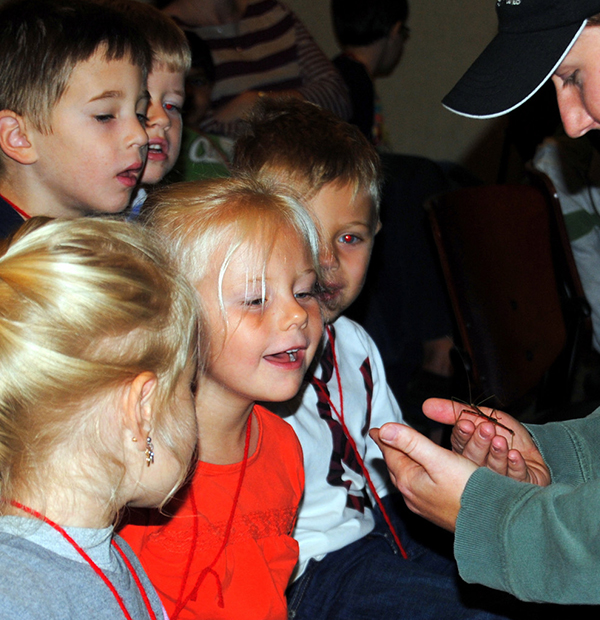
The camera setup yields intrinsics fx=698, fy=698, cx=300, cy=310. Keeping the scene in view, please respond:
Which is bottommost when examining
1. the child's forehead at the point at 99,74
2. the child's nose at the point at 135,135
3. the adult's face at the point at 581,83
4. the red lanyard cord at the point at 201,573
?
the red lanyard cord at the point at 201,573

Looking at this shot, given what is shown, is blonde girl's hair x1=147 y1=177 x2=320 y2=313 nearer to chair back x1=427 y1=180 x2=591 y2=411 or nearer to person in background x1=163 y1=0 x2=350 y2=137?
chair back x1=427 y1=180 x2=591 y2=411

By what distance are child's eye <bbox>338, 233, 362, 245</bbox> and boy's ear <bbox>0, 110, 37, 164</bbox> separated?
2.09 ft

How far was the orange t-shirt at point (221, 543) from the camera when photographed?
3.62ft

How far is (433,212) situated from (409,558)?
818 millimetres

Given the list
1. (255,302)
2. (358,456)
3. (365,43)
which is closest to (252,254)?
(255,302)

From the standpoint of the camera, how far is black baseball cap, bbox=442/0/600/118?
0.98 metres

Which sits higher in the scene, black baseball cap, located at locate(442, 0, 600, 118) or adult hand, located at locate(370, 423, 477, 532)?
black baseball cap, located at locate(442, 0, 600, 118)

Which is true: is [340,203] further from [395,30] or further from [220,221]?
[395,30]

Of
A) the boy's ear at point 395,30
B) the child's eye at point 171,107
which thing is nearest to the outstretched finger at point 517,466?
the child's eye at point 171,107

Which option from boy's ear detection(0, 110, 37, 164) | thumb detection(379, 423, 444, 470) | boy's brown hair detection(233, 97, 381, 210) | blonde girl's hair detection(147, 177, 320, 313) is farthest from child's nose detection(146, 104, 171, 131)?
thumb detection(379, 423, 444, 470)

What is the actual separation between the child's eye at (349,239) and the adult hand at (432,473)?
50cm

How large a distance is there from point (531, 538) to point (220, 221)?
2.19 feet

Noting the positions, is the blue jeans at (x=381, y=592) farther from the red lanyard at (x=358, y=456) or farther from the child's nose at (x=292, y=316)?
the child's nose at (x=292, y=316)

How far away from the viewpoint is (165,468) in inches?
36.5
